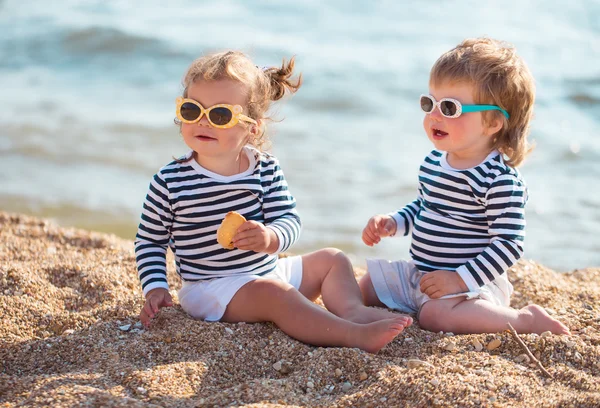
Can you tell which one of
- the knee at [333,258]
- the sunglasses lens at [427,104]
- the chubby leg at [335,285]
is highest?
the sunglasses lens at [427,104]

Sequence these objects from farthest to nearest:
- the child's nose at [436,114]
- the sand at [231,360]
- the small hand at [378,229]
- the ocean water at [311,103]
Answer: the ocean water at [311,103], the small hand at [378,229], the child's nose at [436,114], the sand at [231,360]

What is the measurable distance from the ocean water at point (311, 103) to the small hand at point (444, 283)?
110 centimetres

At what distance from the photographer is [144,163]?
755 centimetres

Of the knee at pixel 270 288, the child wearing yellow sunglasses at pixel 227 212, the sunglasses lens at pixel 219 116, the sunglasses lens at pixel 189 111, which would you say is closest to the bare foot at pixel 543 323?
the child wearing yellow sunglasses at pixel 227 212

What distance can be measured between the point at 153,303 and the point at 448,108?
1.62 m

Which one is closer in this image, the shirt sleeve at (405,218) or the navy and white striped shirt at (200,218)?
the navy and white striped shirt at (200,218)

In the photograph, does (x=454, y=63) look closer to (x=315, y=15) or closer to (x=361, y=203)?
(x=361, y=203)

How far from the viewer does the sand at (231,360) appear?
279 centimetres

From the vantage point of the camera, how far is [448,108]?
359 centimetres

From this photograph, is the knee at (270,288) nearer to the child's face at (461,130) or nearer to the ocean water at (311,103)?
the ocean water at (311,103)

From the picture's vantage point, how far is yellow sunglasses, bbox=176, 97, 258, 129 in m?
3.46

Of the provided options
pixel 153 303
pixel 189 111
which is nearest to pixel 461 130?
pixel 189 111

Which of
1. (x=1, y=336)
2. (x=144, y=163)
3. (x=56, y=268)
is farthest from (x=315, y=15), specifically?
(x=1, y=336)

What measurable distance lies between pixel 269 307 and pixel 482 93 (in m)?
1.39
